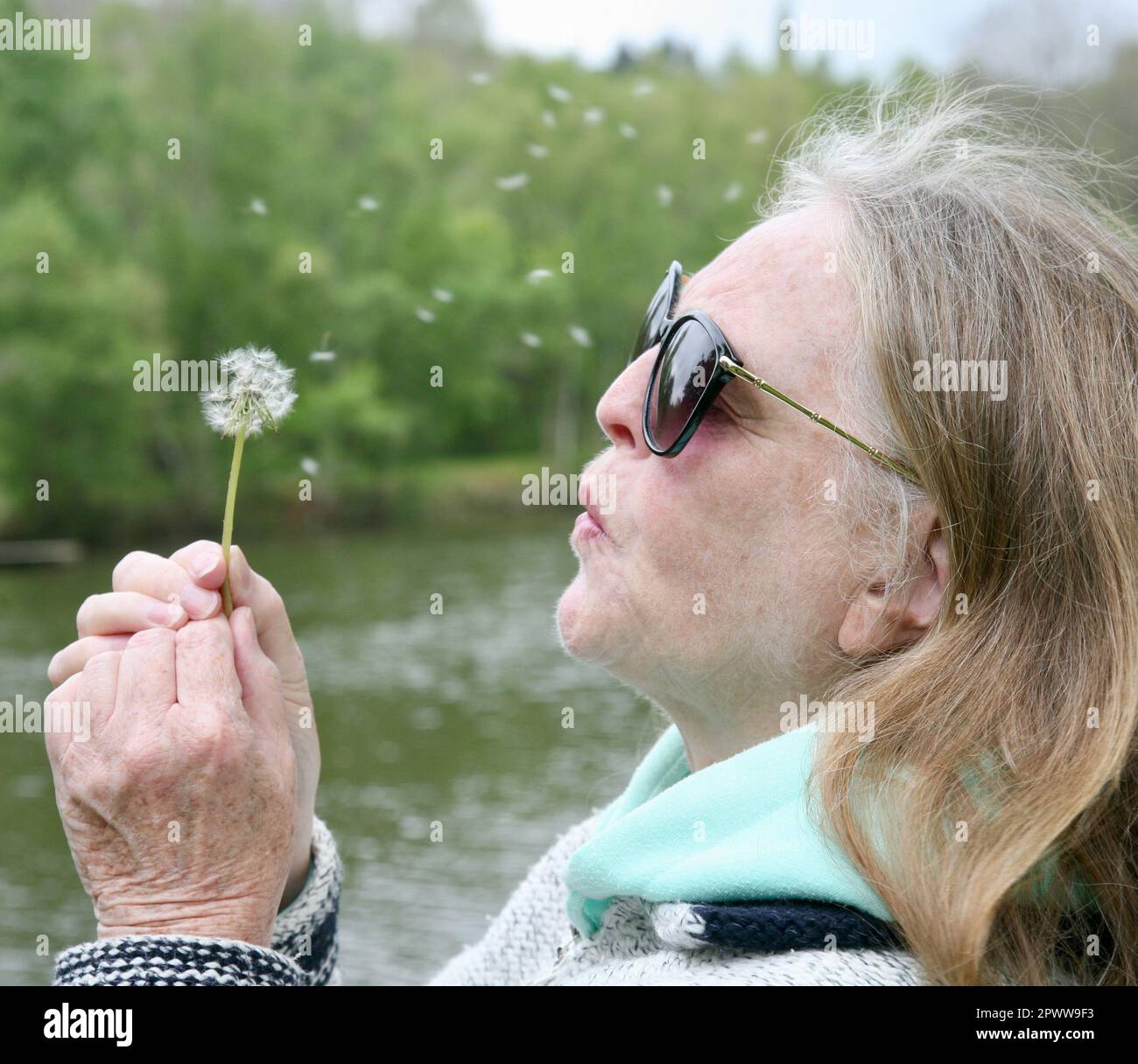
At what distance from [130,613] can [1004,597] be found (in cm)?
117

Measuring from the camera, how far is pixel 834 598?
1859mm

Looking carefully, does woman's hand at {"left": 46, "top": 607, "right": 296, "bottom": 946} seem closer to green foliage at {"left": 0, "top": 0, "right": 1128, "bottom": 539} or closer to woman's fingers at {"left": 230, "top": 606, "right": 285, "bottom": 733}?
woman's fingers at {"left": 230, "top": 606, "right": 285, "bottom": 733}

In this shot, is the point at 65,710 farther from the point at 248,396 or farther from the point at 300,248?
the point at 300,248

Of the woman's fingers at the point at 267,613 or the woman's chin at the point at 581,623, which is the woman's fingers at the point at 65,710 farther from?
the woman's chin at the point at 581,623

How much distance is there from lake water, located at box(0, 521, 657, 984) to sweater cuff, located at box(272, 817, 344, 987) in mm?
816

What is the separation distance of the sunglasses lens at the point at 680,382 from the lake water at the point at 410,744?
1.10m

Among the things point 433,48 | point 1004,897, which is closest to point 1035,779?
point 1004,897

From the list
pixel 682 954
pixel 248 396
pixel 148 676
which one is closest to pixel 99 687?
pixel 148 676

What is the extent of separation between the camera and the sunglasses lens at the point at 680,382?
6.14ft

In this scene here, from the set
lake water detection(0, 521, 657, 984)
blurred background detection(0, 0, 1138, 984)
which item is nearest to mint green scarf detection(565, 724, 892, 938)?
lake water detection(0, 521, 657, 984)

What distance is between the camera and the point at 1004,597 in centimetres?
173

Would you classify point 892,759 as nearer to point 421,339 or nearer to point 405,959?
point 405,959

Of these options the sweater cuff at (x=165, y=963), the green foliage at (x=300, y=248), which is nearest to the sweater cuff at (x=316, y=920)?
the sweater cuff at (x=165, y=963)
